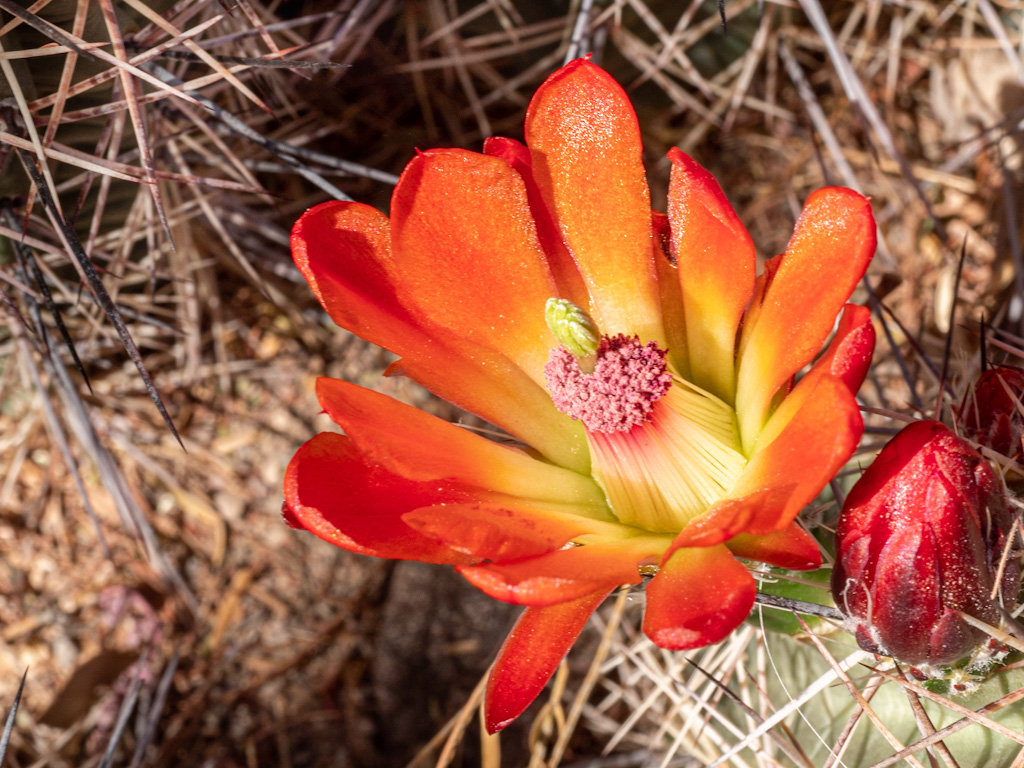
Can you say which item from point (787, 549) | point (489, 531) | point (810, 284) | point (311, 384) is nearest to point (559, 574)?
point (489, 531)

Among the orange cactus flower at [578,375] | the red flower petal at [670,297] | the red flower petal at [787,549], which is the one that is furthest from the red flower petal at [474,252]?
the red flower petal at [787,549]

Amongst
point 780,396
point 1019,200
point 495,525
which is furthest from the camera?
point 1019,200

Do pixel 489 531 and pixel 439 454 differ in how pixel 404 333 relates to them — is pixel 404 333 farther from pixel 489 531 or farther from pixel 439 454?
pixel 489 531

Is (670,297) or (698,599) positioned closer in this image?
(698,599)

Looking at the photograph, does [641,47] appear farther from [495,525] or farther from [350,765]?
[350,765]

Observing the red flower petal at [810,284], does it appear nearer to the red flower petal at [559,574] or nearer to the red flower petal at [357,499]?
the red flower petal at [559,574]

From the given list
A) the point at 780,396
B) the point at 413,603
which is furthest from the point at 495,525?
the point at 413,603

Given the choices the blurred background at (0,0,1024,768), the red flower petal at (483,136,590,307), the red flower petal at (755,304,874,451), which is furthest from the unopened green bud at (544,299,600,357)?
the blurred background at (0,0,1024,768)
